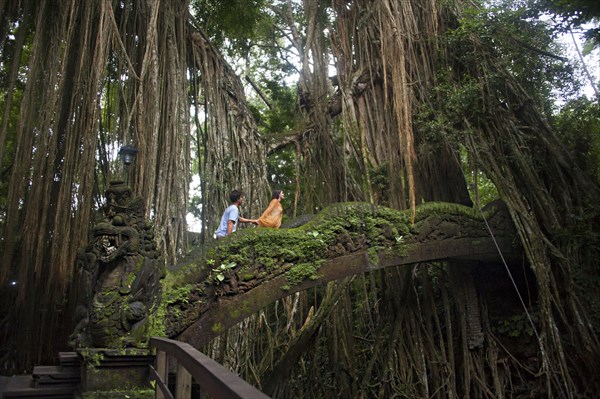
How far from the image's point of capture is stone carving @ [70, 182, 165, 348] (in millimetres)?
3283

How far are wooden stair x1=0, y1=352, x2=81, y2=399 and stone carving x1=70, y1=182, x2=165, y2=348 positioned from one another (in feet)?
1.04

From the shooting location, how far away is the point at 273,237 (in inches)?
170

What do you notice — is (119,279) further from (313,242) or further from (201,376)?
(201,376)

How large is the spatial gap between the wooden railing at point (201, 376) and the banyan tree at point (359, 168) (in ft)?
7.30

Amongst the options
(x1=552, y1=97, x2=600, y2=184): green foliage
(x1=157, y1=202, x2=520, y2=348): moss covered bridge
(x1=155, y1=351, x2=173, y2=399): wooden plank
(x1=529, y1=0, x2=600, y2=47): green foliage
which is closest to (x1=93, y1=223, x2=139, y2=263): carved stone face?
(x1=157, y1=202, x2=520, y2=348): moss covered bridge

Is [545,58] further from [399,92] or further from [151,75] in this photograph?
[151,75]

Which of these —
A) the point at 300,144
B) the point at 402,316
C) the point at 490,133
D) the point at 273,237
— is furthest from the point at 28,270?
the point at 490,133

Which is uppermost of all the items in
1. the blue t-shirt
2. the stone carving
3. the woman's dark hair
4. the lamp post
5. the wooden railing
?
the lamp post

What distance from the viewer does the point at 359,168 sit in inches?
242

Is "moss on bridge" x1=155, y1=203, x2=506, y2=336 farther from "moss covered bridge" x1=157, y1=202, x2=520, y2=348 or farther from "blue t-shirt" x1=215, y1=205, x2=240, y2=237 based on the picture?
"blue t-shirt" x1=215, y1=205, x2=240, y2=237

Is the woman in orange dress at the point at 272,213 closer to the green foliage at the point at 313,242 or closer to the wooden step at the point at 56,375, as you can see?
the green foliage at the point at 313,242

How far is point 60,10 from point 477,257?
4403 millimetres

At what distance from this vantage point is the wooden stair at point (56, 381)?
3447 millimetres

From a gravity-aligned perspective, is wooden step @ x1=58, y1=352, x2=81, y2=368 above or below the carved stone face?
below
